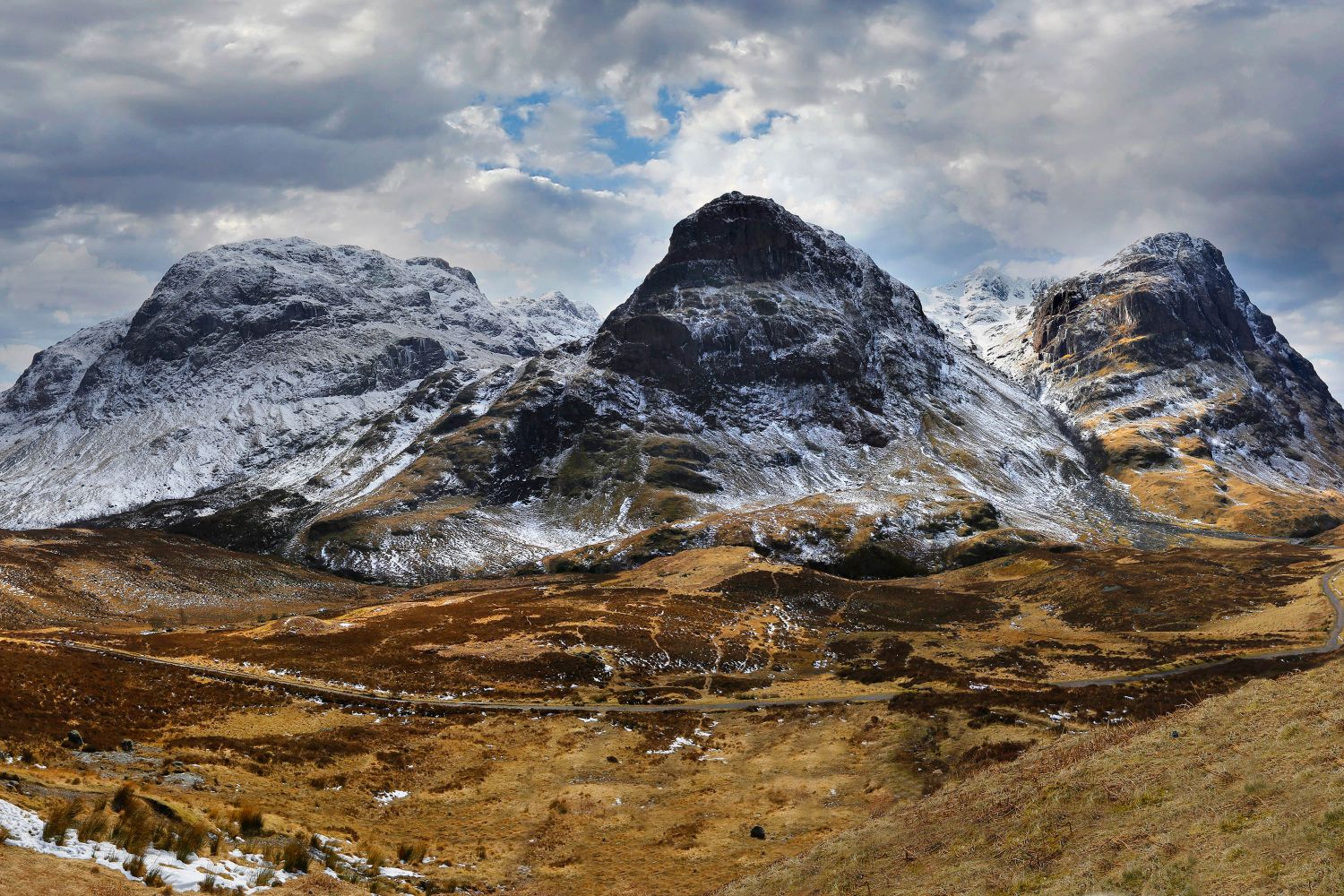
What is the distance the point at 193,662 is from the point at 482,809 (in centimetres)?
3802

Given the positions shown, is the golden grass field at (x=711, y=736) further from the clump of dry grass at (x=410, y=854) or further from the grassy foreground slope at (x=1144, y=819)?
the clump of dry grass at (x=410, y=854)

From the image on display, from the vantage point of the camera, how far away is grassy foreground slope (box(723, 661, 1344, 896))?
54.4 feet

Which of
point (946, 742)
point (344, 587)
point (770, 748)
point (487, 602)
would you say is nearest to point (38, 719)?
point (770, 748)

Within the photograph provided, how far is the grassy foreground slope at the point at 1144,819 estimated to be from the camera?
54.4 feet

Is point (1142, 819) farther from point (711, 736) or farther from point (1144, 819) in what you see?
point (711, 736)

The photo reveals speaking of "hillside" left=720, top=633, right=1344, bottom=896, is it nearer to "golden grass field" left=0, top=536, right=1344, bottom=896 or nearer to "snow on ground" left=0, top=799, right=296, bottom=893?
"golden grass field" left=0, top=536, right=1344, bottom=896

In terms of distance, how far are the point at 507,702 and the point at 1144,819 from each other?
49.6m

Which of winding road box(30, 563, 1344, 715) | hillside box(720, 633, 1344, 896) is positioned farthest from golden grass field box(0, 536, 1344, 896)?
winding road box(30, 563, 1344, 715)

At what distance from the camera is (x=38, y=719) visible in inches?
1389

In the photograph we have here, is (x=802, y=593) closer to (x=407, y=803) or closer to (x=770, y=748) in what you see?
(x=770, y=748)

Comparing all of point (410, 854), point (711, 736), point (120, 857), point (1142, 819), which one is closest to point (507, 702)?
point (711, 736)

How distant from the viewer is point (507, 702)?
6084 cm

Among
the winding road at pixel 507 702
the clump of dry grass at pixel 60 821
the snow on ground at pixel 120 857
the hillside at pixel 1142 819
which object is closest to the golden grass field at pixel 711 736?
the hillside at pixel 1142 819

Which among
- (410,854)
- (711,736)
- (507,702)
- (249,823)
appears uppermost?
(249,823)
